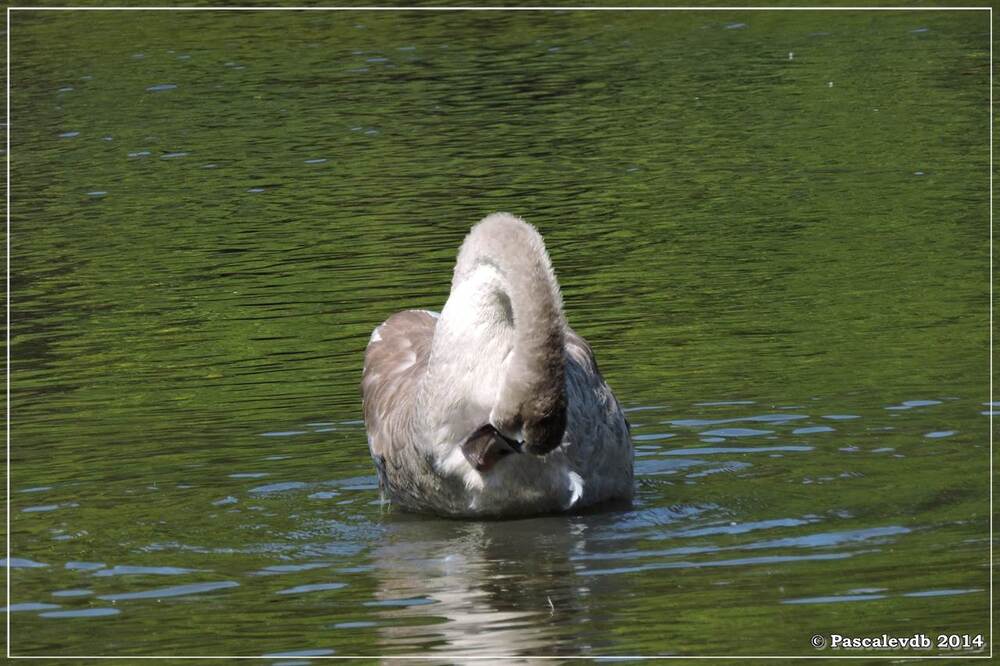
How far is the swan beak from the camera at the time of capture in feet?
33.8

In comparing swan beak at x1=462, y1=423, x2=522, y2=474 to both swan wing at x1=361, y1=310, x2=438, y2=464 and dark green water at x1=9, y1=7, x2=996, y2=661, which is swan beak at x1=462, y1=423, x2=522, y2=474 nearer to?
dark green water at x1=9, y1=7, x2=996, y2=661

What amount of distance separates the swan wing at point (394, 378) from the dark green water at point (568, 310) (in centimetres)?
43

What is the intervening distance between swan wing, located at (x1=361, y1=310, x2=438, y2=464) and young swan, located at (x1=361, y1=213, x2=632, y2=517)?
0.02 m

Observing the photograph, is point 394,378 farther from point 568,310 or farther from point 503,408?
point 568,310

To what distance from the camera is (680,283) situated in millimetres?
17188

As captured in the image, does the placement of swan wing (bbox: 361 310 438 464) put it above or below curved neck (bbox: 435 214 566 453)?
below

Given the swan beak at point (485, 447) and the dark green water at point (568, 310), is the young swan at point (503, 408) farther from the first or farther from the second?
the dark green water at point (568, 310)

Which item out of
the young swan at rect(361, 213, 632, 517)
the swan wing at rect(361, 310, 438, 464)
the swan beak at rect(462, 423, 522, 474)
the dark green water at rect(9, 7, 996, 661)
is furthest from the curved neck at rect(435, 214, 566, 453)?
the dark green water at rect(9, 7, 996, 661)

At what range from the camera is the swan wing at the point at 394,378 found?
11.3 metres

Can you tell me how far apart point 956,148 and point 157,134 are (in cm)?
1035

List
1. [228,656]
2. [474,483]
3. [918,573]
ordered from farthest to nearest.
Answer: [474,483], [918,573], [228,656]

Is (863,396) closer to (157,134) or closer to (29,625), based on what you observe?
(29,625)

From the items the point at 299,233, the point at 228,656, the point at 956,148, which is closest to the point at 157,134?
the point at 299,233

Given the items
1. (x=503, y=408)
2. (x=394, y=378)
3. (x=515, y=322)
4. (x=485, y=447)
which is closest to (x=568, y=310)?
(x=394, y=378)
